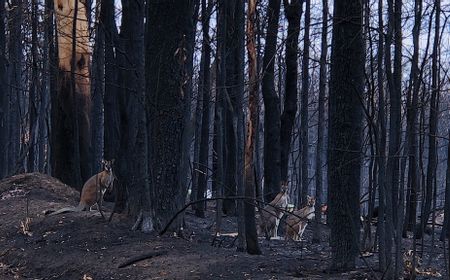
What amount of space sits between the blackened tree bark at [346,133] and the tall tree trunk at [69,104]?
10646 mm

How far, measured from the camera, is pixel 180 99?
458 inches

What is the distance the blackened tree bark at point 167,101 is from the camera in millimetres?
11492

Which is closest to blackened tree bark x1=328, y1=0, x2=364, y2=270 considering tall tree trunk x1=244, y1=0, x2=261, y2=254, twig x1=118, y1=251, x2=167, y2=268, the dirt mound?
tall tree trunk x1=244, y1=0, x2=261, y2=254

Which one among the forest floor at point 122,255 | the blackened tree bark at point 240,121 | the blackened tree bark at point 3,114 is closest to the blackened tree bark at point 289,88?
the forest floor at point 122,255

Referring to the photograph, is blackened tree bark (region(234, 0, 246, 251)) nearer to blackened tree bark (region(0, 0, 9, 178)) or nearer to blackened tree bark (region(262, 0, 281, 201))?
blackened tree bark (region(262, 0, 281, 201))

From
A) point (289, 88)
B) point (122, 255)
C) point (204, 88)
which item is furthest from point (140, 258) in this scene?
point (289, 88)

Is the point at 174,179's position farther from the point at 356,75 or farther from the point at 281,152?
the point at 281,152

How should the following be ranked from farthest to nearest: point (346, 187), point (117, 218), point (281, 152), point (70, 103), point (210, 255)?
point (281, 152)
point (70, 103)
point (117, 218)
point (210, 255)
point (346, 187)

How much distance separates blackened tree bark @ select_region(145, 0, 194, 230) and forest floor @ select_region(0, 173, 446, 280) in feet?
2.37

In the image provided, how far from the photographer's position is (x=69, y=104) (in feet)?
61.5

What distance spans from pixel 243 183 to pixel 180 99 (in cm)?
215

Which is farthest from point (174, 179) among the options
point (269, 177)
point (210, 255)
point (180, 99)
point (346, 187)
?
point (269, 177)

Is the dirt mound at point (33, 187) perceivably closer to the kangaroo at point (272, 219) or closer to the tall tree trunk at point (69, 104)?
the tall tree trunk at point (69, 104)

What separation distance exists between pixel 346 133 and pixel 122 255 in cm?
388
